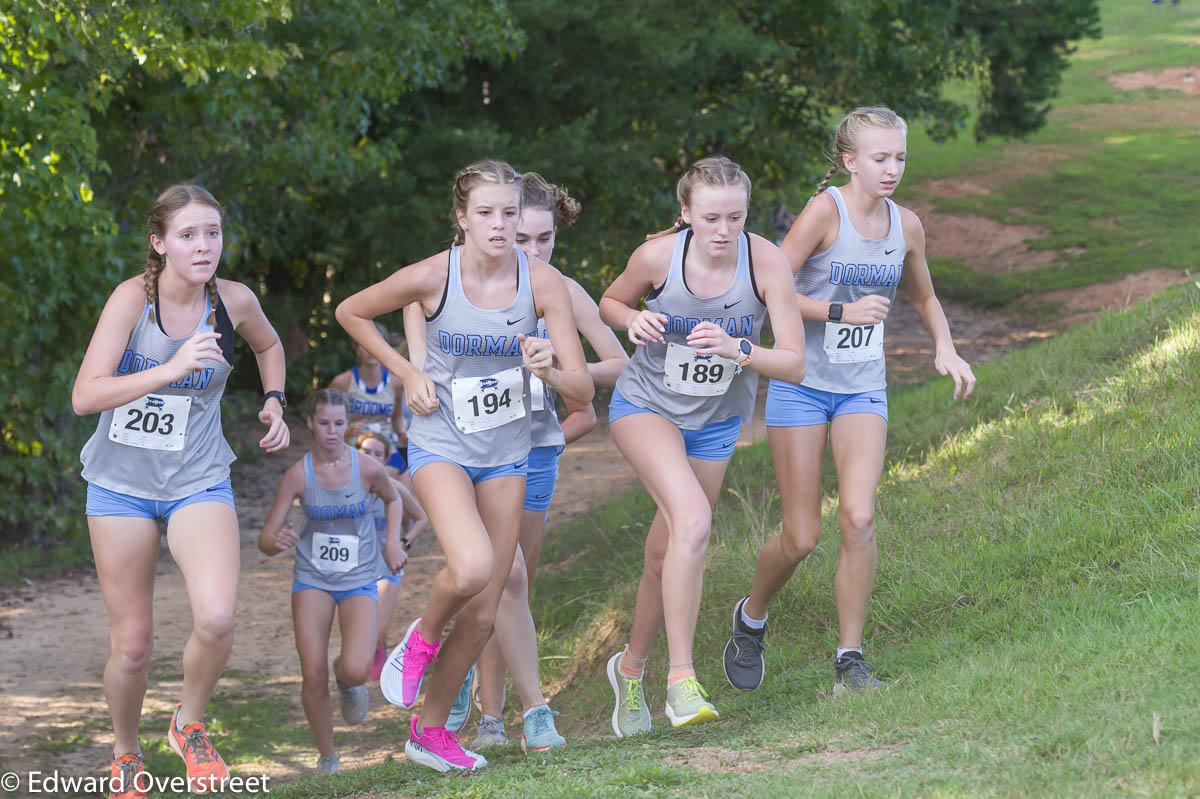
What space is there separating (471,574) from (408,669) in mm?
570

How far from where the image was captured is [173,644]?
352 inches

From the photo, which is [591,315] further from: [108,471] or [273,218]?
[273,218]

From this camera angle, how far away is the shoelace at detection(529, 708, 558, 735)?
203 inches

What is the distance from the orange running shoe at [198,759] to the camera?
4.40m

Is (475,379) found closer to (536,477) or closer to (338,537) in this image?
(536,477)

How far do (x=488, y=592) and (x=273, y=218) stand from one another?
881 centimetres

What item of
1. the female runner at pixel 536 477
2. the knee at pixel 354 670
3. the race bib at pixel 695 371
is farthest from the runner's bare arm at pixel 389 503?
the race bib at pixel 695 371

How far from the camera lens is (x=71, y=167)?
27.0 feet

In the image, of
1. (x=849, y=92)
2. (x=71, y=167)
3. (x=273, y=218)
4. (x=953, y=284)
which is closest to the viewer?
(x=71, y=167)

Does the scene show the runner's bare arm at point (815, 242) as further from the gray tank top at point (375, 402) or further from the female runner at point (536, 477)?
the gray tank top at point (375, 402)

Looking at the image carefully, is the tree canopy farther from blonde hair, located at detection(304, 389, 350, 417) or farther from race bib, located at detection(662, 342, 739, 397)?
race bib, located at detection(662, 342, 739, 397)

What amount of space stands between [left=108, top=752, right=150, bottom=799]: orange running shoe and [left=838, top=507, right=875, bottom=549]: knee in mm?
2730

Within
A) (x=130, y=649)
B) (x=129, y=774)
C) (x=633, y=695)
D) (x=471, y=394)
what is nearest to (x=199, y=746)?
(x=129, y=774)

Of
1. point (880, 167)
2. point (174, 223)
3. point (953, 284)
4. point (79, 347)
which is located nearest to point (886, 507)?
point (880, 167)
